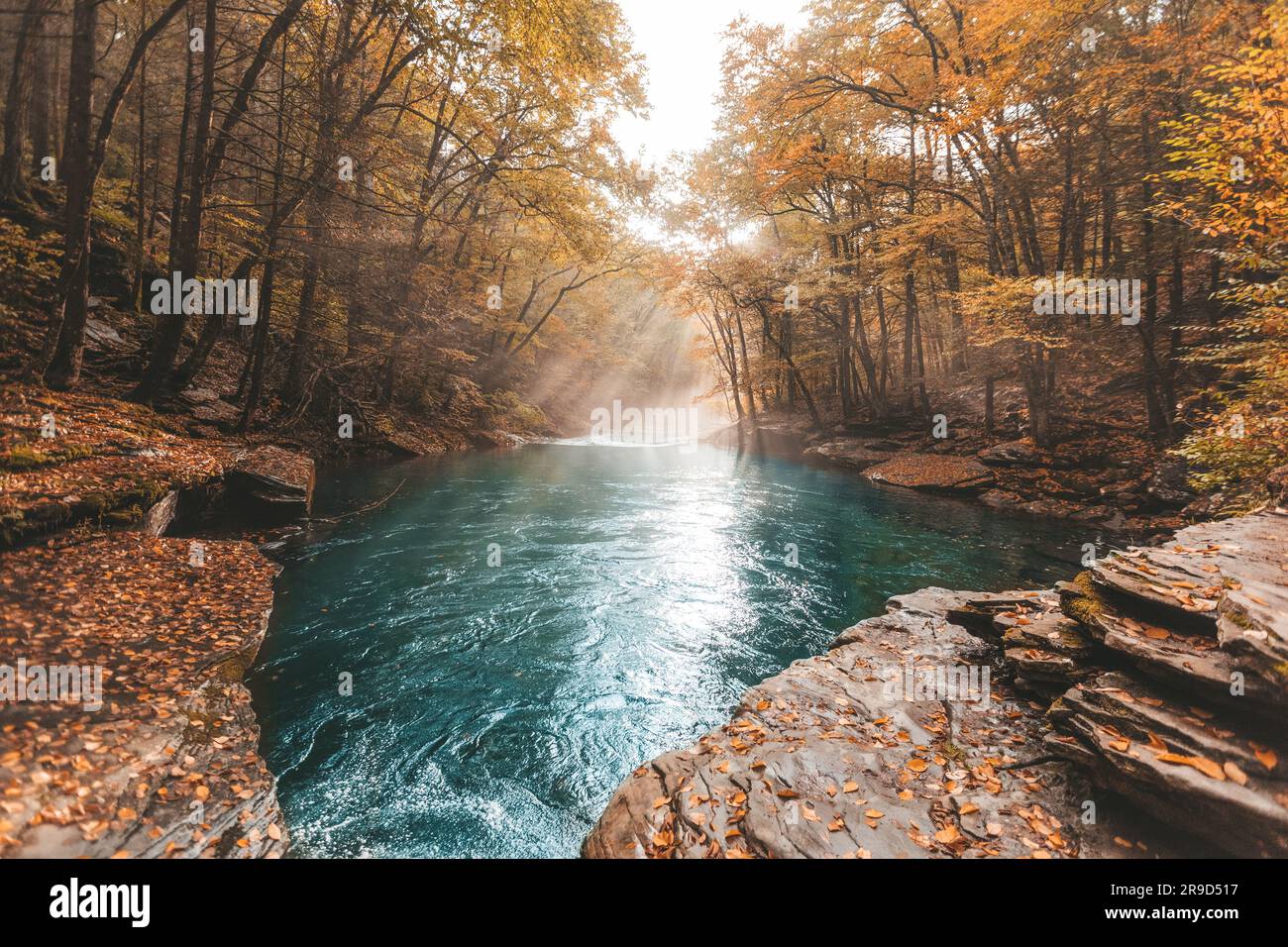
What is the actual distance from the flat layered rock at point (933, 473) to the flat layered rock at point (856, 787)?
12883 millimetres

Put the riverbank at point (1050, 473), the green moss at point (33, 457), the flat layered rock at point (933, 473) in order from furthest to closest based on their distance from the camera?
the flat layered rock at point (933, 473)
the riverbank at point (1050, 473)
the green moss at point (33, 457)

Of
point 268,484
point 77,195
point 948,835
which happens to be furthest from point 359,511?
point 948,835

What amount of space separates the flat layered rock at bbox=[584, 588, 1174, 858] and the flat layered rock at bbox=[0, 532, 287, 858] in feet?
9.03

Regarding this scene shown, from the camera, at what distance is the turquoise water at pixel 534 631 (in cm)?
400

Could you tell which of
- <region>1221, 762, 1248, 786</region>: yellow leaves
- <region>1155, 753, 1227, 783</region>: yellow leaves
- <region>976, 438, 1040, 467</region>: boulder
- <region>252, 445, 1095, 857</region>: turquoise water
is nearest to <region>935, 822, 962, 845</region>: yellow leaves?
<region>1155, 753, 1227, 783</region>: yellow leaves

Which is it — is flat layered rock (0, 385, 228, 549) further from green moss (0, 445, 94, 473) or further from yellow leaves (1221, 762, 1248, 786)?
yellow leaves (1221, 762, 1248, 786)

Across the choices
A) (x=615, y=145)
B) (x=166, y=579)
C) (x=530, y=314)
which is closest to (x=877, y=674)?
(x=166, y=579)

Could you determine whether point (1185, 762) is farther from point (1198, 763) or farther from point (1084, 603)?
point (1084, 603)

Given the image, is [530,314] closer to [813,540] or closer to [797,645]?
[813,540]

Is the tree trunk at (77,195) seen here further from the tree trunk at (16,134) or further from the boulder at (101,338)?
the tree trunk at (16,134)

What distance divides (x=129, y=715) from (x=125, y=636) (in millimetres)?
1444

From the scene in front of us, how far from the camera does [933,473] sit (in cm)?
1666

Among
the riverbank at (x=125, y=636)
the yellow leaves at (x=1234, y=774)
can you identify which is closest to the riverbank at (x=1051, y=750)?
the yellow leaves at (x=1234, y=774)

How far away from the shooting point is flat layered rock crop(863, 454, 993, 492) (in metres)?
15.3
